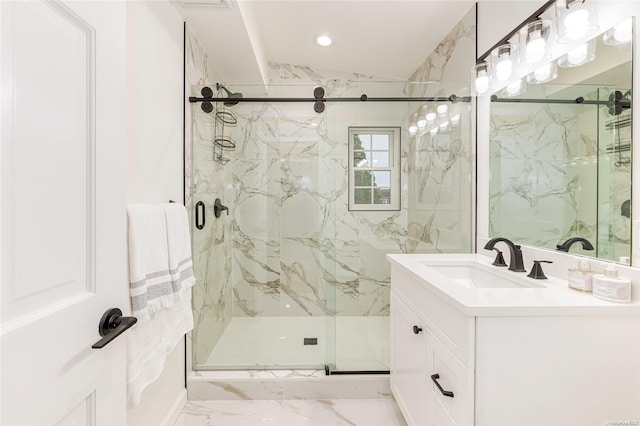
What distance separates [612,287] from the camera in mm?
958

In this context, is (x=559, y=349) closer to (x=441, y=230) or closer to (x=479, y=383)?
(x=479, y=383)

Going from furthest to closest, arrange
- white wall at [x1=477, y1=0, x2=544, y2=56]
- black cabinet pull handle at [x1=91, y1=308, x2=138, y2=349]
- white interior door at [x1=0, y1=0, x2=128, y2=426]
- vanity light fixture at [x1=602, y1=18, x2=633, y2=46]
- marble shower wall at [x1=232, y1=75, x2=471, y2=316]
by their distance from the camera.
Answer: marble shower wall at [x1=232, y1=75, x2=471, y2=316] < white wall at [x1=477, y1=0, x2=544, y2=56] < vanity light fixture at [x1=602, y1=18, x2=633, y2=46] < black cabinet pull handle at [x1=91, y1=308, x2=138, y2=349] < white interior door at [x1=0, y1=0, x2=128, y2=426]

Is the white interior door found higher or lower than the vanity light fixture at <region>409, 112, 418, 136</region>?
lower

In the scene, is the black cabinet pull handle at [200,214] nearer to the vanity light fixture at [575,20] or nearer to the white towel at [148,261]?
the white towel at [148,261]

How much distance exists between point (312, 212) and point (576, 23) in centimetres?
184

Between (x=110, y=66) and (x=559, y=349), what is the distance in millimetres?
1461

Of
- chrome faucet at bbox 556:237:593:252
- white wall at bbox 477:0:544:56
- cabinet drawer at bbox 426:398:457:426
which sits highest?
white wall at bbox 477:0:544:56

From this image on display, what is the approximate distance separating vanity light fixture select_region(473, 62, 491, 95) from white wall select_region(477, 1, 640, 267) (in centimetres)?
8

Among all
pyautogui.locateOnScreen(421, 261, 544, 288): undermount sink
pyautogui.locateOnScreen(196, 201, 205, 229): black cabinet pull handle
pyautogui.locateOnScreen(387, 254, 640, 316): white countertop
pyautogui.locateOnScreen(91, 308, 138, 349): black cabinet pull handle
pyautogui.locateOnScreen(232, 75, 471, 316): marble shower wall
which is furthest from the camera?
pyautogui.locateOnScreen(232, 75, 471, 316): marble shower wall

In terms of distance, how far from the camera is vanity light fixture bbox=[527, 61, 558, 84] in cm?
132

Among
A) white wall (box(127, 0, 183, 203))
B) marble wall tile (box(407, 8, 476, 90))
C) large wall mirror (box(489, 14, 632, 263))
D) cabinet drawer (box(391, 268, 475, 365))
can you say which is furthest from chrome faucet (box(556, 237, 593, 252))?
white wall (box(127, 0, 183, 203))

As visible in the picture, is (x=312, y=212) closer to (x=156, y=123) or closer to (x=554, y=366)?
(x=156, y=123)

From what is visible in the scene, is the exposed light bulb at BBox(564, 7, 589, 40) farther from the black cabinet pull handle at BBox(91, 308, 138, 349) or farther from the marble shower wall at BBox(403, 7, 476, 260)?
the black cabinet pull handle at BBox(91, 308, 138, 349)

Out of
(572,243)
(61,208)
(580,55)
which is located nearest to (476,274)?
(572,243)
